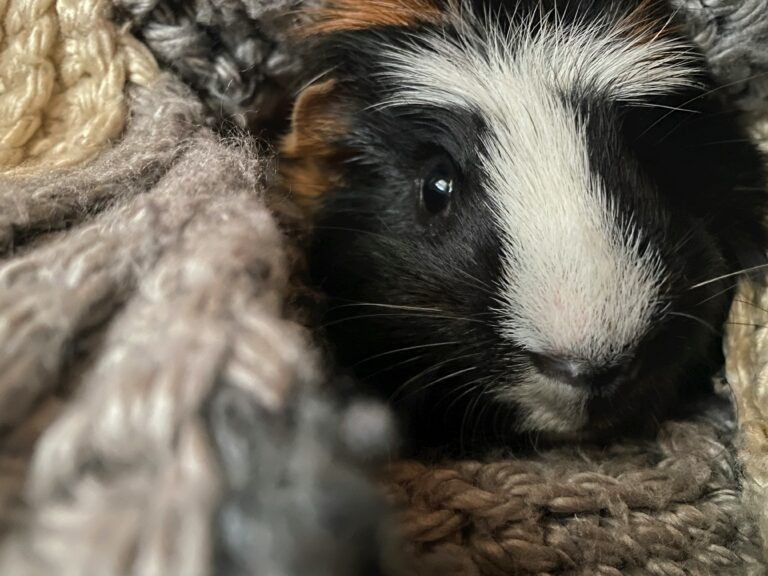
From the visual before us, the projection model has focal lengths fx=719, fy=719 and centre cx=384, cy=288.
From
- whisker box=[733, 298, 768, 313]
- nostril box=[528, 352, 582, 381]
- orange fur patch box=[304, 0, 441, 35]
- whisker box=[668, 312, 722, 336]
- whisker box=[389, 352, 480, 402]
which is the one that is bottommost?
whisker box=[389, 352, 480, 402]

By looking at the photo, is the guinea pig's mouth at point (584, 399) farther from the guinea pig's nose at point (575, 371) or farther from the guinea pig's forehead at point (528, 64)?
the guinea pig's forehead at point (528, 64)

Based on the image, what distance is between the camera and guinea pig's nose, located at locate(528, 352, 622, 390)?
26.0 inches

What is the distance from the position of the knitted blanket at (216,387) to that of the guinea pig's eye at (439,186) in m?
0.18

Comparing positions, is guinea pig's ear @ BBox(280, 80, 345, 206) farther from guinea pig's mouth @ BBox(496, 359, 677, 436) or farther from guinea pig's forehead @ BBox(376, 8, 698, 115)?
guinea pig's mouth @ BBox(496, 359, 677, 436)

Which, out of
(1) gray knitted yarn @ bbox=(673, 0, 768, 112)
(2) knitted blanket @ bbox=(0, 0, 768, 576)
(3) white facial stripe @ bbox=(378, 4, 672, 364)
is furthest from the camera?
(1) gray knitted yarn @ bbox=(673, 0, 768, 112)

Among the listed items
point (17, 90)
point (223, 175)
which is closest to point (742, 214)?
point (223, 175)

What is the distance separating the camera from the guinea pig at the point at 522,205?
0.68 m

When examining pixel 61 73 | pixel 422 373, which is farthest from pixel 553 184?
pixel 61 73

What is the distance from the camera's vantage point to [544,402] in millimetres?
712

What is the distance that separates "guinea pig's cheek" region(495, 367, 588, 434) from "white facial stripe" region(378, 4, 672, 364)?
0.04 m

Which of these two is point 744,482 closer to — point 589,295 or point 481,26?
point 589,295

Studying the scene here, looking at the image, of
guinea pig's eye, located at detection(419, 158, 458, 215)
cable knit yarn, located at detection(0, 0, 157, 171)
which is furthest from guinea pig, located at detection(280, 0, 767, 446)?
cable knit yarn, located at detection(0, 0, 157, 171)

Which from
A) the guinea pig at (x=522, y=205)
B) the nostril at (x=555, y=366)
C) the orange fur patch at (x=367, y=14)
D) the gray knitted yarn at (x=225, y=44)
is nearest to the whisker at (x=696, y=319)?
the guinea pig at (x=522, y=205)

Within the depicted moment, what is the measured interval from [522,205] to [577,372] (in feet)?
0.57
